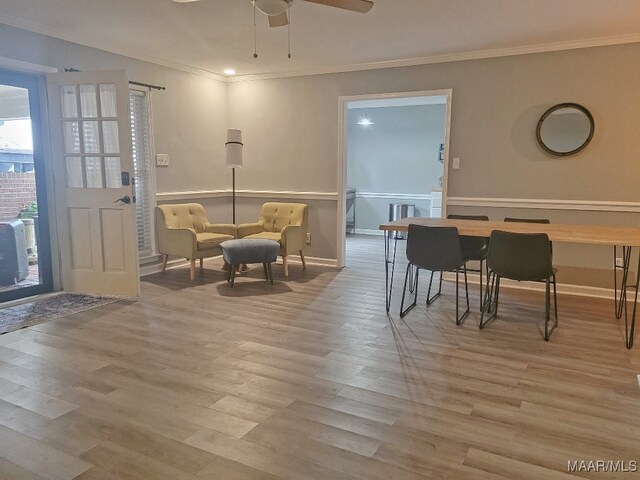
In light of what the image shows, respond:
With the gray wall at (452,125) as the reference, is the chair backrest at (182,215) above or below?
below

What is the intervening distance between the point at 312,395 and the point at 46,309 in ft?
9.05

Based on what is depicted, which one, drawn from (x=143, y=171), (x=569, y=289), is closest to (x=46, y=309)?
(x=143, y=171)

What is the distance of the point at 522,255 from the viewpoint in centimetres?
319

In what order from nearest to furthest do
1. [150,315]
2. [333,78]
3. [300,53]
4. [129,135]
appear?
[150,315]
[129,135]
[300,53]
[333,78]

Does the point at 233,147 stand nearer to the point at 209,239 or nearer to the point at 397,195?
the point at 209,239

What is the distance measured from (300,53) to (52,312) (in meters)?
3.53

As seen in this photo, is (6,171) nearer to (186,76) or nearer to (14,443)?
(186,76)

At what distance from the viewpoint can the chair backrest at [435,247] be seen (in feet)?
11.3

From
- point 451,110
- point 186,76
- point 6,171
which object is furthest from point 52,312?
point 451,110

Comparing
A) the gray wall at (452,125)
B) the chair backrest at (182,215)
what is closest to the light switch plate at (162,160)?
the gray wall at (452,125)

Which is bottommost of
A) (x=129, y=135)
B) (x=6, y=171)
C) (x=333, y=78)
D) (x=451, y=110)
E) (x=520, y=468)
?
(x=520, y=468)

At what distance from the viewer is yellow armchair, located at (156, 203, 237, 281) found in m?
4.93

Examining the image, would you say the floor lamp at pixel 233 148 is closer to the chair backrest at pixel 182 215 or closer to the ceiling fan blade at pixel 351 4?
the chair backrest at pixel 182 215

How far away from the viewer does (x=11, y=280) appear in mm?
4391
